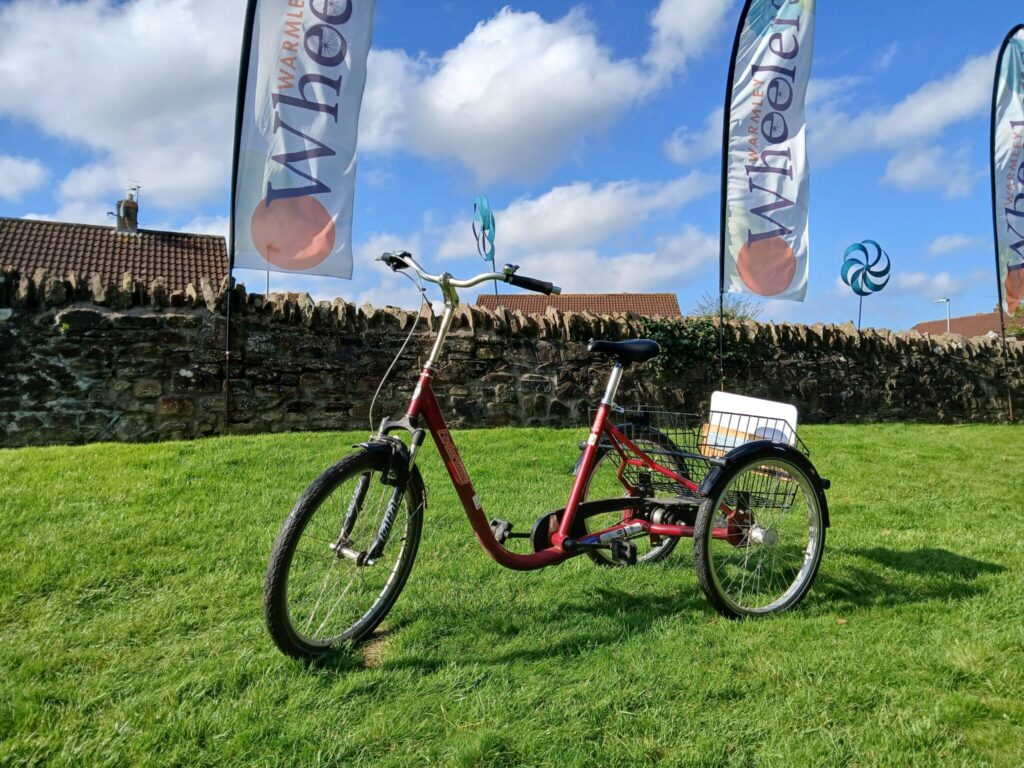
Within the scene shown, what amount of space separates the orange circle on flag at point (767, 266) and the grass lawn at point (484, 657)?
16.2 feet

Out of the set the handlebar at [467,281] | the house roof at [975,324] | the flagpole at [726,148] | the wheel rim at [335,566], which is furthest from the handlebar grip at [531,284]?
the house roof at [975,324]

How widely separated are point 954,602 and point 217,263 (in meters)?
21.1

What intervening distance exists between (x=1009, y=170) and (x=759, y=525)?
12020 mm

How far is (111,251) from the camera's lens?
19844 millimetres

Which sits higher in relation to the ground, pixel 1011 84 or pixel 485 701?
pixel 1011 84

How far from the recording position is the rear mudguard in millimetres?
→ 2760

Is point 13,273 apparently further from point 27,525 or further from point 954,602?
point 954,602

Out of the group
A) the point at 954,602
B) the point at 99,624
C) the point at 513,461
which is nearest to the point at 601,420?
the point at 954,602

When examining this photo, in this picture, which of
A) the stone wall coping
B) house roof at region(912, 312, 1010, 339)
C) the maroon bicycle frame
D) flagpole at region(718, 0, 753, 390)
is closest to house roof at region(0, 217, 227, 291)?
the stone wall coping

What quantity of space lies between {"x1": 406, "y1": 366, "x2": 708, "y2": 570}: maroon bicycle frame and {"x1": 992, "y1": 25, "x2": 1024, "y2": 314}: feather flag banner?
37.5ft

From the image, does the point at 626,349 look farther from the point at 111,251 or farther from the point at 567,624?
the point at 111,251

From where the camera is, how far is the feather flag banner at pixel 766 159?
8.70 metres

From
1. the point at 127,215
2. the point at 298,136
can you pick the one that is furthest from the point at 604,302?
the point at 298,136

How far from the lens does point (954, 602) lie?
2955mm
